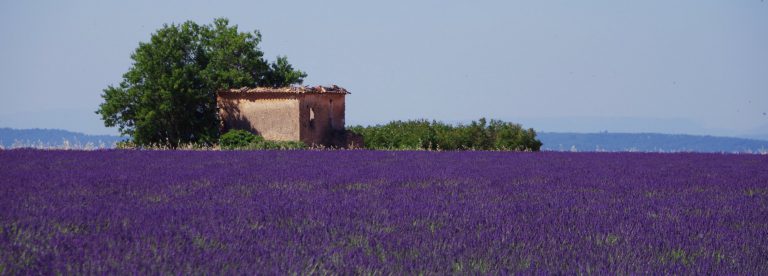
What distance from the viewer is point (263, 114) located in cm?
2528

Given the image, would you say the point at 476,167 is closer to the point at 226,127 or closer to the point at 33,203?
the point at 33,203

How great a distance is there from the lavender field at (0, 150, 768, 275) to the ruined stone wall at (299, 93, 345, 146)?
1213 cm

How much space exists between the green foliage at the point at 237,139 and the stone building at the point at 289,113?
0.67 m

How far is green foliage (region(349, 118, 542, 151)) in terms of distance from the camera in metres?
25.2

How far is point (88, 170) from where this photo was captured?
11.8m

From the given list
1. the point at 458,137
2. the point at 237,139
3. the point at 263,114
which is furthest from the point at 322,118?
the point at 458,137

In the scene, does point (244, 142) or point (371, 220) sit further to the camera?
point (244, 142)

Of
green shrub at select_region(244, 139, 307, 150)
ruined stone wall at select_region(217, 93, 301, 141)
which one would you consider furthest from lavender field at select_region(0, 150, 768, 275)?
ruined stone wall at select_region(217, 93, 301, 141)

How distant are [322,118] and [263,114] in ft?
5.95

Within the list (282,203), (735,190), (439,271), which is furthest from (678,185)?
(439,271)

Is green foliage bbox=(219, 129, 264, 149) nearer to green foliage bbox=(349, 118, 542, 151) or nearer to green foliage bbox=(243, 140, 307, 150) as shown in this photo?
green foliage bbox=(243, 140, 307, 150)

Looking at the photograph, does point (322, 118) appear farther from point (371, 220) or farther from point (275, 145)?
point (371, 220)

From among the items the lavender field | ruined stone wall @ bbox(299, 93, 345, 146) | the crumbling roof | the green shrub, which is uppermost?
the crumbling roof

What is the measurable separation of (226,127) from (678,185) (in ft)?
58.2
